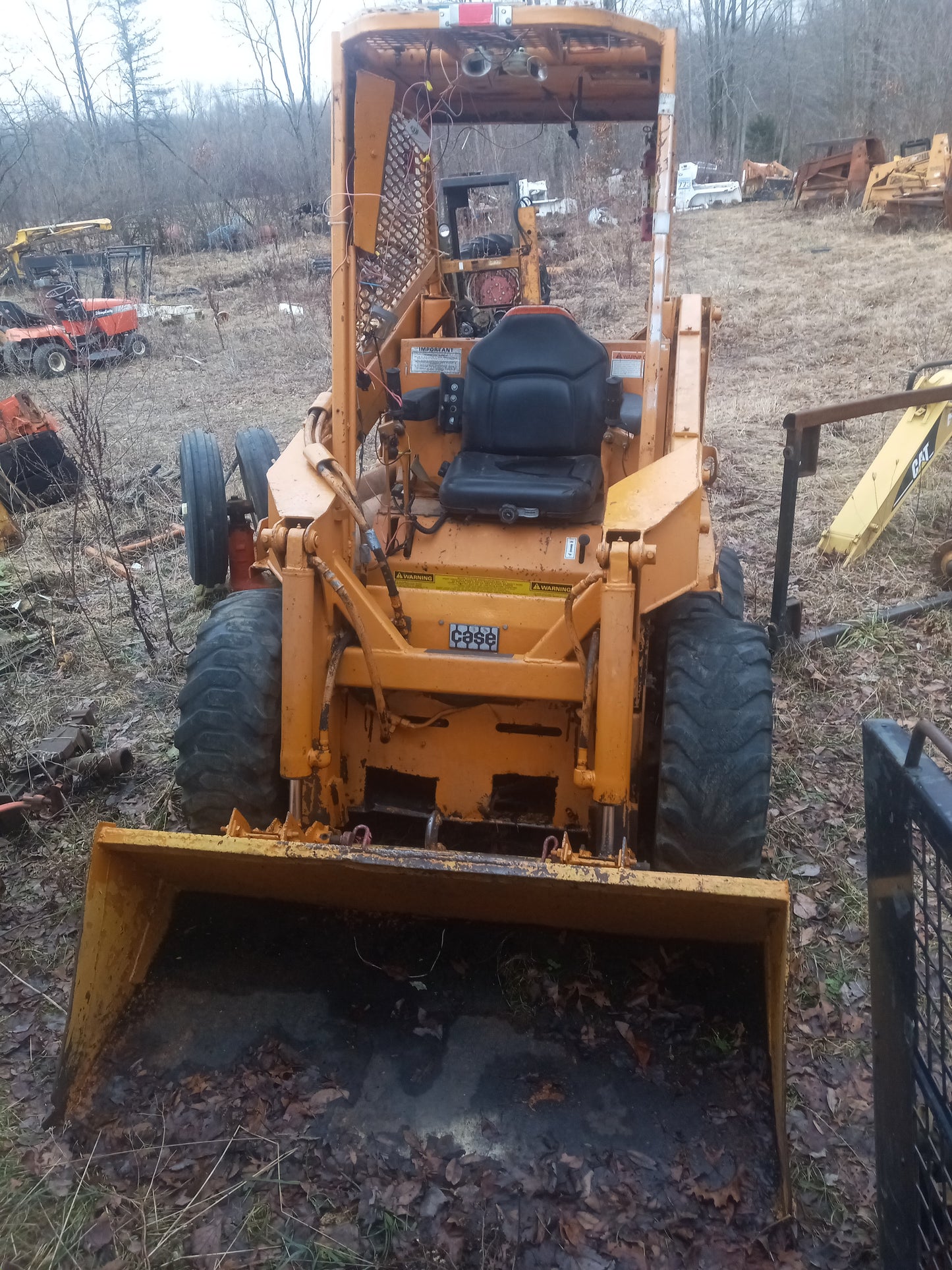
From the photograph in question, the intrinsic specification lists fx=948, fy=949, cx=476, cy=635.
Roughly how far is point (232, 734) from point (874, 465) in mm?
4440

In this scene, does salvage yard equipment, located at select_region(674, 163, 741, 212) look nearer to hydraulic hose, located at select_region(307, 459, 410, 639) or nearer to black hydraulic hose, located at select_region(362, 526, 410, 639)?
hydraulic hose, located at select_region(307, 459, 410, 639)

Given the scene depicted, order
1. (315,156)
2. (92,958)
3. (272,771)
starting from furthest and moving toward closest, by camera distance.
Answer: (315,156)
(272,771)
(92,958)

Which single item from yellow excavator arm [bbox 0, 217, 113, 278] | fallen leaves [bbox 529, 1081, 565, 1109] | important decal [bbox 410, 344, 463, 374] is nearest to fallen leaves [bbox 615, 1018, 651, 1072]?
fallen leaves [bbox 529, 1081, 565, 1109]

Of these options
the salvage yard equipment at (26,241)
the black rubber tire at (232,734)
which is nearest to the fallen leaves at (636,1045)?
the black rubber tire at (232,734)

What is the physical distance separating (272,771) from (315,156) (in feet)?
80.4

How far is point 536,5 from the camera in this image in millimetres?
3086

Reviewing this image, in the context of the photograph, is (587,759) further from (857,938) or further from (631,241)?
(631,241)

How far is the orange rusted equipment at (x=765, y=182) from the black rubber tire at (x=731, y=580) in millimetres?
23424

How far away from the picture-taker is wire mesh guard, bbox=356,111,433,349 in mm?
3941

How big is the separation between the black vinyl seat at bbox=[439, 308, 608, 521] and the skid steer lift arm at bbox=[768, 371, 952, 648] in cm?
118

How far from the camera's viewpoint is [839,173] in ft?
66.9

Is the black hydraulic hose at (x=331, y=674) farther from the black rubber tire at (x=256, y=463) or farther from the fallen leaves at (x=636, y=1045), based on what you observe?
the black rubber tire at (x=256, y=463)

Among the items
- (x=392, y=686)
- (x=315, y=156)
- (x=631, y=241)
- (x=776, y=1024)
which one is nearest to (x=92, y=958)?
(x=392, y=686)

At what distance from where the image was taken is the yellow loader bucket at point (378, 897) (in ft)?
7.58
